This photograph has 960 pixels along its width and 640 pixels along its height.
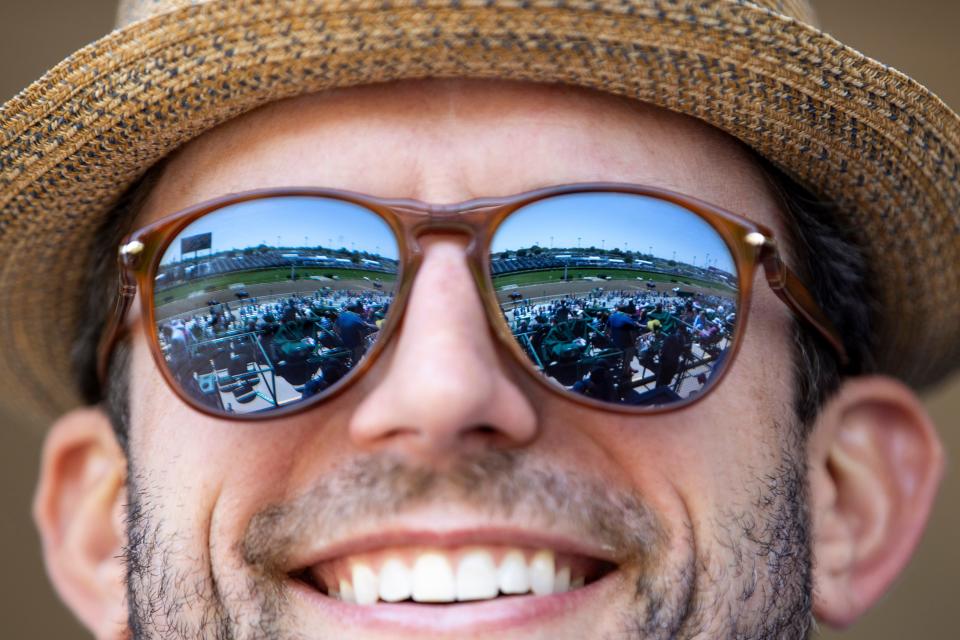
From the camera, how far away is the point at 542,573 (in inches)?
46.4

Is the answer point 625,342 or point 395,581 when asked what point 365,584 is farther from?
point 625,342

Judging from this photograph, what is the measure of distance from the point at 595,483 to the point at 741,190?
48cm

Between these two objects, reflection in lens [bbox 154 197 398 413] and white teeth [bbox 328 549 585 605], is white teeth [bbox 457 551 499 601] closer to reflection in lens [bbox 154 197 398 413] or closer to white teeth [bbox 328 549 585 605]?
white teeth [bbox 328 549 585 605]

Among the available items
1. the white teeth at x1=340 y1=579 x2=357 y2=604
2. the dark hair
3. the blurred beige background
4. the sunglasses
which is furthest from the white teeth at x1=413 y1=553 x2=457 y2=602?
the blurred beige background

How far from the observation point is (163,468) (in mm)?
1281

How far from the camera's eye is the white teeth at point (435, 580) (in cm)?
115

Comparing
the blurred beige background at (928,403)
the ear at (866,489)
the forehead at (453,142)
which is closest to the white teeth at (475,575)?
the forehead at (453,142)

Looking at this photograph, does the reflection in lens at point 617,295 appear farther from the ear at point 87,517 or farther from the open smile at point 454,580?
the ear at point 87,517

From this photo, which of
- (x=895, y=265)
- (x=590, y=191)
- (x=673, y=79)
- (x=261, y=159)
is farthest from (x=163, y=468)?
(x=895, y=265)

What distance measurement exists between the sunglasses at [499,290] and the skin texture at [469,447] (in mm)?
38

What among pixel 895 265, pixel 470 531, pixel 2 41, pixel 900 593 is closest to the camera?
pixel 470 531

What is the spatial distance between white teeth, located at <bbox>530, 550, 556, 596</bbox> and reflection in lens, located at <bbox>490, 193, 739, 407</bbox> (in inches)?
8.5

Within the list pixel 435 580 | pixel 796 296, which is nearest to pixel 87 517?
pixel 435 580

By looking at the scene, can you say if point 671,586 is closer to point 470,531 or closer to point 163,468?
point 470,531
